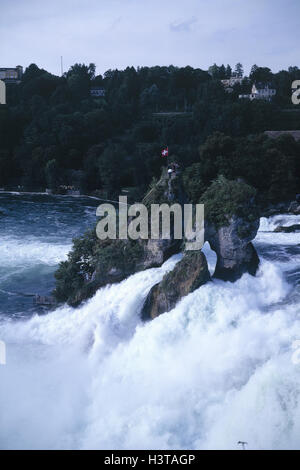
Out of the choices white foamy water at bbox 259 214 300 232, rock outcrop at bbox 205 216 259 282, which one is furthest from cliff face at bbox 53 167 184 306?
white foamy water at bbox 259 214 300 232

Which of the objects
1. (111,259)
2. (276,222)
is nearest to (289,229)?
(276,222)

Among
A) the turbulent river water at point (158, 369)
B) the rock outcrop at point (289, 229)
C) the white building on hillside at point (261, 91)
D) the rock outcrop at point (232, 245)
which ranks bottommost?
the turbulent river water at point (158, 369)

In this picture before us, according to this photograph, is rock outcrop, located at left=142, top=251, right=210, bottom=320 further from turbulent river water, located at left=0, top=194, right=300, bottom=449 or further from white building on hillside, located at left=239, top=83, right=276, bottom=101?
white building on hillside, located at left=239, top=83, right=276, bottom=101

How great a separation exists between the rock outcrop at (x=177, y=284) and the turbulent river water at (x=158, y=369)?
41 cm

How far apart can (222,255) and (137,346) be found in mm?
5821

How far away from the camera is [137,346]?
62.6 feet

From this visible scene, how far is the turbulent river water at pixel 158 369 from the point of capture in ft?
50.3

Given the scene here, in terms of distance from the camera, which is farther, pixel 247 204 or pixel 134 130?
pixel 134 130

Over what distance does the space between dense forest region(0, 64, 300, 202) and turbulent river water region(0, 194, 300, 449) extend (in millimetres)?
20879

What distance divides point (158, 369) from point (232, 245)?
6.84m

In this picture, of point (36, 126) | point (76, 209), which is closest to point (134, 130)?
point (36, 126)

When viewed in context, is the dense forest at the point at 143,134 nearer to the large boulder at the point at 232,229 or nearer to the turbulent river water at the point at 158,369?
the large boulder at the point at 232,229

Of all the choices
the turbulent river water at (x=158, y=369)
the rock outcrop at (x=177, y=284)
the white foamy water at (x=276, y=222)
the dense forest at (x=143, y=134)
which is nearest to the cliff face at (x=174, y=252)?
the rock outcrop at (x=177, y=284)
